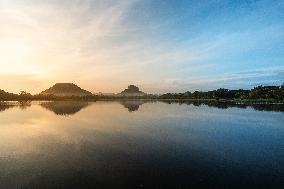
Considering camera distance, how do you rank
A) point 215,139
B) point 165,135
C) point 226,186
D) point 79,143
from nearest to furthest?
point 226,186, point 79,143, point 215,139, point 165,135

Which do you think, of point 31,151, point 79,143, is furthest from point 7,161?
point 79,143

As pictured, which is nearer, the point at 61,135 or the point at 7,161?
the point at 7,161

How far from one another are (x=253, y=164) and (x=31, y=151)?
2813 cm

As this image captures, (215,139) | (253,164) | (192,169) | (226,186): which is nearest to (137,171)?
(192,169)

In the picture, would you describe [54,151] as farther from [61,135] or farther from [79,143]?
[61,135]

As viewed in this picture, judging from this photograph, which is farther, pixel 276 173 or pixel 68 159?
pixel 68 159

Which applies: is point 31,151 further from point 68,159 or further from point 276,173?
point 276,173

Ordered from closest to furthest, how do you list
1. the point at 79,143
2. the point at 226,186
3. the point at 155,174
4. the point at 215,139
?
the point at 226,186
the point at 155,174
the point at 79,143
the point at 215,139

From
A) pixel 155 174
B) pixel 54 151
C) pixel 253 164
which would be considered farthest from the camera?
pixel 54 151

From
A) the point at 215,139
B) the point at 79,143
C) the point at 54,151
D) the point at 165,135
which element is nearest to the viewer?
the point at 54,151

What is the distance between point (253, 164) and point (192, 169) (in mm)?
7549

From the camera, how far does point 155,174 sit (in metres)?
28.0

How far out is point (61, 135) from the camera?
54.4 m

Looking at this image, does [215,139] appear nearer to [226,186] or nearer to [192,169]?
[192,169]
